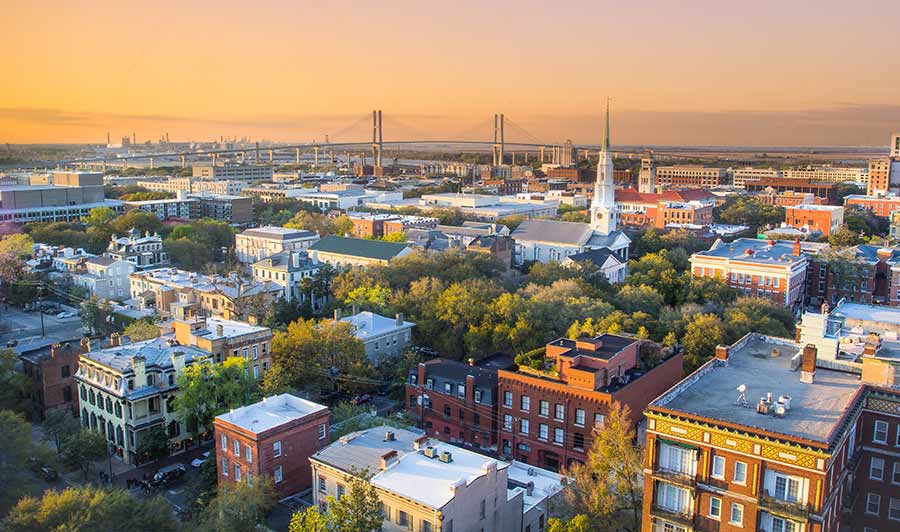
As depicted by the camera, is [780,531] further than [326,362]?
No

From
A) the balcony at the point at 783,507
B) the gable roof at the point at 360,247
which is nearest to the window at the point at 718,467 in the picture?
the balcony at the point at 783,507

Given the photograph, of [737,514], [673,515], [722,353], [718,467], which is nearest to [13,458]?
[673,515]

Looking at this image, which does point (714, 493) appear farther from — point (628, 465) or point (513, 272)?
point (513, 272)

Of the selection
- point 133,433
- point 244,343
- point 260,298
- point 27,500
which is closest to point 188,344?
point 244,343

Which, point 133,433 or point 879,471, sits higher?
point 879,471

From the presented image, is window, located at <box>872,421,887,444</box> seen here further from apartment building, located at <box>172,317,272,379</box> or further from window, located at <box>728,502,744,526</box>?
apartment building, located at <box>172,317,272,379</box>

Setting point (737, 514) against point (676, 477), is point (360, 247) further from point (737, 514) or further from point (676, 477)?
point (737, 514)

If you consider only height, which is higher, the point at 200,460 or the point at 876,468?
the point at 876,468
